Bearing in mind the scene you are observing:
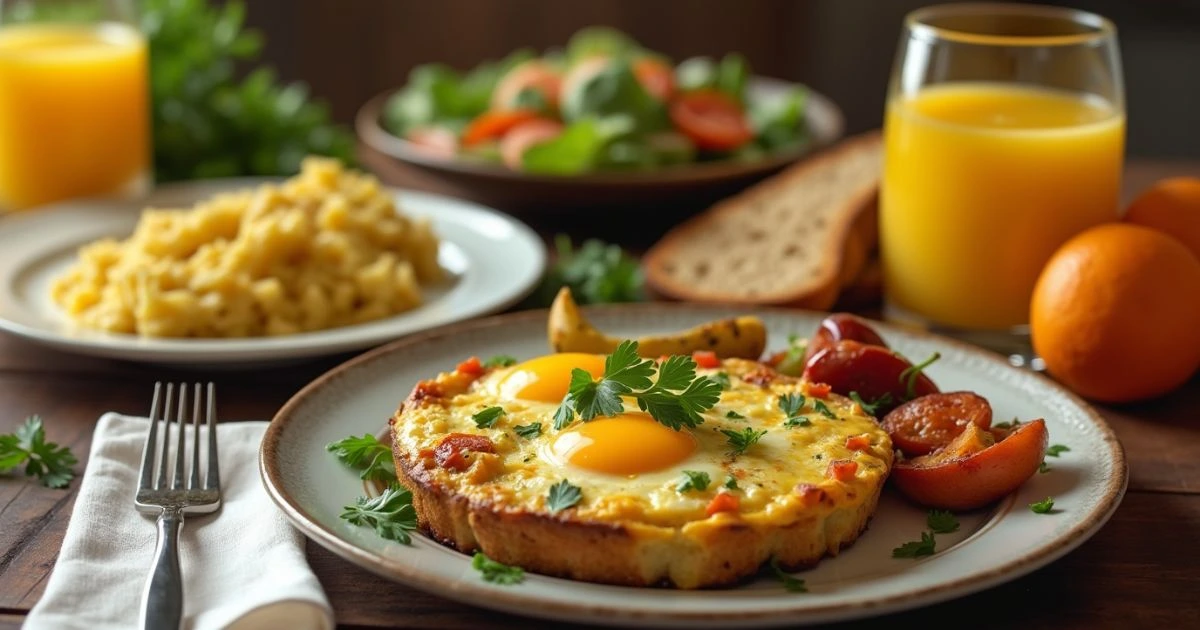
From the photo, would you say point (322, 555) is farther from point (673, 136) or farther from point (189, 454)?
point (673, 136)

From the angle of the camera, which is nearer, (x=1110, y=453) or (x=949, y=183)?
(x=1110, y=453)

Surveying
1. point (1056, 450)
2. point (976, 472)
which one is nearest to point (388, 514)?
point (976, 472)

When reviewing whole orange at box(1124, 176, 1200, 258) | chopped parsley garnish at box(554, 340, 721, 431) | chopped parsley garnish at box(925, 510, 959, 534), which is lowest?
chopped parsley garnish at box(925, 510, 959, 534)

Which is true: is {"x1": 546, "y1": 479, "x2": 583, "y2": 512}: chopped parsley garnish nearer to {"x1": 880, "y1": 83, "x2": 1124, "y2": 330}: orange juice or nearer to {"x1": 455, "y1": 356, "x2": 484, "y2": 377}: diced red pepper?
{"x1": 455, "y1": 356, "x2": 484, "y2": 377}: diced red pepper

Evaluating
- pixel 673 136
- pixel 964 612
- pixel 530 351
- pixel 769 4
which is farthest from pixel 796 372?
pixel 769 4

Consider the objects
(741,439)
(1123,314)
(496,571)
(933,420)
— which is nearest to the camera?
(496,571)

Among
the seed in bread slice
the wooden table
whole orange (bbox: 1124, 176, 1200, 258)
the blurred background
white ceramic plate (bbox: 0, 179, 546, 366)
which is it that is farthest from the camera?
the blurred background

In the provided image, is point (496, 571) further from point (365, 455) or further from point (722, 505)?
point (365, 455)

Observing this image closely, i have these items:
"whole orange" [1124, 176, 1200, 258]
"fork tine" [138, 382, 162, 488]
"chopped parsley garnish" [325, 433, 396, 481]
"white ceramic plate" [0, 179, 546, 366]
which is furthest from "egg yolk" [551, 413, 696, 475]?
"whole orange" [1124, 176, 1200, 258]
